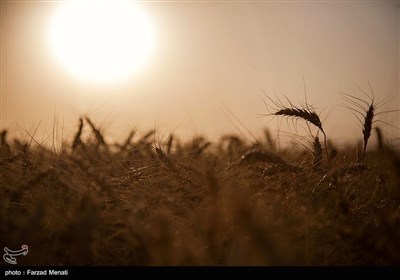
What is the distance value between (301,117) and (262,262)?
2.98ft

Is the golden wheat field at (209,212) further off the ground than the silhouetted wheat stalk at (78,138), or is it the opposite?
the silhouetted wheat stalk at (78,138)

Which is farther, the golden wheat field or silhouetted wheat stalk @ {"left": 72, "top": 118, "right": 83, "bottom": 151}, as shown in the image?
silhouetted wheat stalk @ {"left": 72, "top": 118, "right": 83, "bottom": 151}

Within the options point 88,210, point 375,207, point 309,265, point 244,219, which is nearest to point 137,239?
point 88,210

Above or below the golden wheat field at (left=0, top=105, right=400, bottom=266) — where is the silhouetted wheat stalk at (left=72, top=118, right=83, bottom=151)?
above

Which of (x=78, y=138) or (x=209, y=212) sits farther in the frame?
(x=78, y=138)

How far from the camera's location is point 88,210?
99cm

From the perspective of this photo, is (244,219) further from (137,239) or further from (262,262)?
(137,239)

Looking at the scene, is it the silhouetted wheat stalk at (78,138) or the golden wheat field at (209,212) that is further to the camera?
the silhouetted wheat stalk at (78,138)

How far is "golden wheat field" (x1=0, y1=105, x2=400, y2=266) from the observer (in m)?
0.98

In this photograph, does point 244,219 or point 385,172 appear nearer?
point 244,219

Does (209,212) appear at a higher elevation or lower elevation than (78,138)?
lower

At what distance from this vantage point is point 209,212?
1.04 meters

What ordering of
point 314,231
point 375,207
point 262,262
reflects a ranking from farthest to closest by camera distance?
point 375,207 < point 314,231 < point 262,262

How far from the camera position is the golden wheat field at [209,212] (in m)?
0.98
